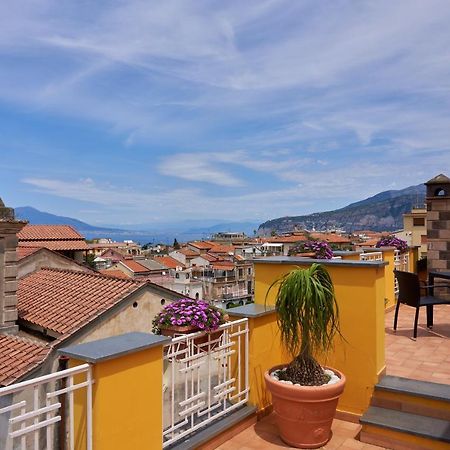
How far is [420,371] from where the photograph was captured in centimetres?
445

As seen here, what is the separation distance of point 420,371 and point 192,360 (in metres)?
2.62

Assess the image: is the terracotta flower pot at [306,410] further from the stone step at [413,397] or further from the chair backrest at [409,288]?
the chair backrest at [409,288]

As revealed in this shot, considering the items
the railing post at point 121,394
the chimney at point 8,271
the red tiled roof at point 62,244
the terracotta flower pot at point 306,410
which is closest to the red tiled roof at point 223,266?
the red tiled roof at point 62,244

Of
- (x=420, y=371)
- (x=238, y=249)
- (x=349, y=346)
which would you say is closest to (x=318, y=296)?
(x=349, y=346)

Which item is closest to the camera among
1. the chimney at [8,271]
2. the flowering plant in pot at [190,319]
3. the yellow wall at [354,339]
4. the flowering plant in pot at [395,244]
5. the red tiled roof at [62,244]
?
the flowering plant in pot at [190,319]

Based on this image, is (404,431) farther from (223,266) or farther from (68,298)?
(223,266)

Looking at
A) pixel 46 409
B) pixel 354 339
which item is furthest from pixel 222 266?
pixel 46 409

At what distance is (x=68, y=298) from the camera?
1356 cm

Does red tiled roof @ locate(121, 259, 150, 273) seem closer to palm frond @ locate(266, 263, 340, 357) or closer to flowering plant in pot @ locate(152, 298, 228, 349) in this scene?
flowering plant in pot @ locate(152, 298, 228, 349)

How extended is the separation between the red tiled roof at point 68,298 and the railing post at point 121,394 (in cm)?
939

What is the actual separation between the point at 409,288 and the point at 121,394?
426cm

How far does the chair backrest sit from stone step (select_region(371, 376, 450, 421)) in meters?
1.60

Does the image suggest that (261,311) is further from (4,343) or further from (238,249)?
(238,249)

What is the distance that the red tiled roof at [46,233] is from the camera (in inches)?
928
